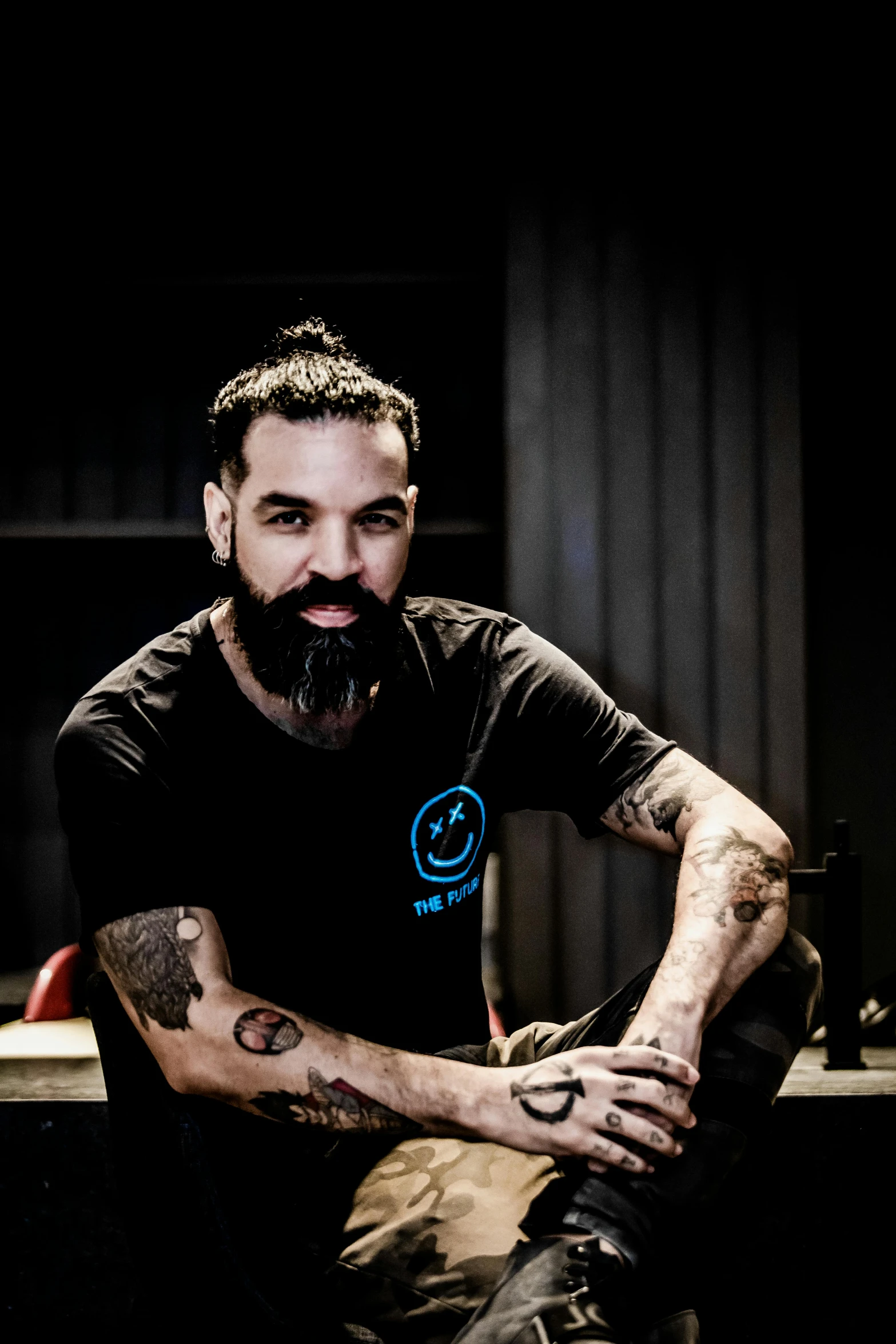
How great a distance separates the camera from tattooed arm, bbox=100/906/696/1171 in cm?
97

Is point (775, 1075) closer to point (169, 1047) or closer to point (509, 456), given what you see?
point (169, 1047)

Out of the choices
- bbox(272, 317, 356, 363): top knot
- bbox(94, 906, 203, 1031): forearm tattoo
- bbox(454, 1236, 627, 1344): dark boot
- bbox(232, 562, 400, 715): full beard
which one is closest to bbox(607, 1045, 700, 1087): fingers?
bbox(454, 1236, 627, 1344): dark boot

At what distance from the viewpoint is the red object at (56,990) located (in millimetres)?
1910

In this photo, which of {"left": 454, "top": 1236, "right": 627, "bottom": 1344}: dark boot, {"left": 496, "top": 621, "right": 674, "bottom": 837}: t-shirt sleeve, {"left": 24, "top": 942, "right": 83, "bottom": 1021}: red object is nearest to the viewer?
{"left": 454, "top": 1236, "right": 627, "bottom": 1344}: dark boot

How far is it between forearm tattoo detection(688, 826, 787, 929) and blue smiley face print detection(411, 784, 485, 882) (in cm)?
29

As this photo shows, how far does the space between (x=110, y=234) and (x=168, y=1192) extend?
1.99m

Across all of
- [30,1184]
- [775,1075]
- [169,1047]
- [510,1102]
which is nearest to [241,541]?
A: [169,1047]

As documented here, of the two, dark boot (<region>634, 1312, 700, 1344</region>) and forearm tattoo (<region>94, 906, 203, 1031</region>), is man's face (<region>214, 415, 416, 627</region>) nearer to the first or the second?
forearm tattoo (<region>94, 906, 203, 1031</region>)

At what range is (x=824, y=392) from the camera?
238cm

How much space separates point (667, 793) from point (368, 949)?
435mm

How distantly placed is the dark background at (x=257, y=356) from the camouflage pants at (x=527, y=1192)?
42.5 inches

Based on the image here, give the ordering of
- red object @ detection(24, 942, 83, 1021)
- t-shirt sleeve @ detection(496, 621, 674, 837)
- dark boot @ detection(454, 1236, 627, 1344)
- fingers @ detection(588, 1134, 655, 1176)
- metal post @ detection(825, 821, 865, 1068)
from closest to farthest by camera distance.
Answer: dark boot @ detection(454, 1236, 627, 1344) < fingers @ detection(588, 1134, 655, 1176) < t-shirt sleeve @ detection(496, 621, 674, 837) < metal post @ detection(825, 821, 865, 1068) < red object @ detection(24, 942, 83, 1021)

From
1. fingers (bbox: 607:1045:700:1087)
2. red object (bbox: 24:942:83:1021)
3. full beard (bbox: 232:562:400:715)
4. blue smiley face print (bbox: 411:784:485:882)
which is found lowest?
red object (bbox: 24:942:83:1021)

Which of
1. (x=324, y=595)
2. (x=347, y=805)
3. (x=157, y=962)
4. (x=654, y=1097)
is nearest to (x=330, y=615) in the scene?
(x=324, y=595)
